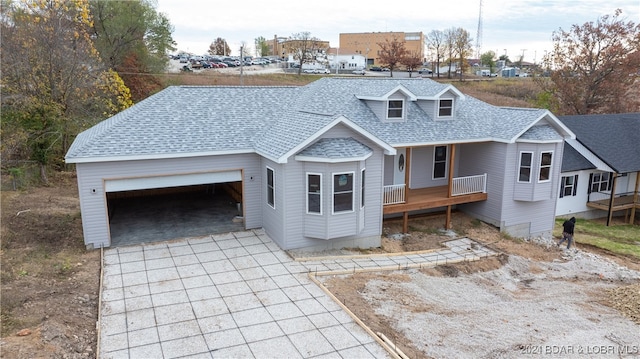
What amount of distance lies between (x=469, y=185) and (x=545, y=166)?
3.22 meters

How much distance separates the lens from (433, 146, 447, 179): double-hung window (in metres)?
20.8

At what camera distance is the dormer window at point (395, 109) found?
1880 cm

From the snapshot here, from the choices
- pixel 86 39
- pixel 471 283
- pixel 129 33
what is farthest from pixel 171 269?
pixel 129 33

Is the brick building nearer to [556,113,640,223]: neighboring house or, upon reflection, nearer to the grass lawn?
[556,113,640,223]: neighboring house

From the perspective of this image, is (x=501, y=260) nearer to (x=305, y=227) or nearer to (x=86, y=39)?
(x=305, y=227)

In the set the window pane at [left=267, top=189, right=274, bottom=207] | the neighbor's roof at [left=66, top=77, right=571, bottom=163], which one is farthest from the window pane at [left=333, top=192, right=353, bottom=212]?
the window pane at [left=267, top=189, right=274, bottom=207]

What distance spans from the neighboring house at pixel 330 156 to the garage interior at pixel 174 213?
0.88 m

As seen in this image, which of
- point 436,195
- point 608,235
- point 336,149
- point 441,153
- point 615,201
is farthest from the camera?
point 615,201

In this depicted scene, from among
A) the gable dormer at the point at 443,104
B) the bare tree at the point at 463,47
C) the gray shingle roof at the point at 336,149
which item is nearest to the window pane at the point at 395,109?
the gable dormer at the point at 443,104

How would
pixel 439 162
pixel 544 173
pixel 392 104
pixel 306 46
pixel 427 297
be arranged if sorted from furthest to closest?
pixel 306 46, pixel 439 162, pixel 544 173, pixel 392 104, pixel 427 297

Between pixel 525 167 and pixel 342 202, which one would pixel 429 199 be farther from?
pixel 342 202

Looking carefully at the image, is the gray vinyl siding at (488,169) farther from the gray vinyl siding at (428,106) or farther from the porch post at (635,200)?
the porch post at (635,200)

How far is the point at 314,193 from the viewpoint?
14.9 metres

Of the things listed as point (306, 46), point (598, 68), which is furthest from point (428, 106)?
point (306, 46)
